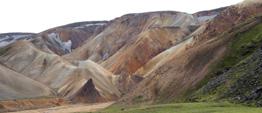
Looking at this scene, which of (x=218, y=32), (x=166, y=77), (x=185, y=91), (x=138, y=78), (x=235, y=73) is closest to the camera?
(x=235, y=73)

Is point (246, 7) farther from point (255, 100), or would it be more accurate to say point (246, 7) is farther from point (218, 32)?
point (255, 100)

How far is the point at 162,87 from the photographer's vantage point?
4006 inches

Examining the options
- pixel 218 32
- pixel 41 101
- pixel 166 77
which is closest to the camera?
pixel 166 77

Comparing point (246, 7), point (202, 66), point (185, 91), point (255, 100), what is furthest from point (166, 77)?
point (255, 100)

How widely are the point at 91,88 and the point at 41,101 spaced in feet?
55.3

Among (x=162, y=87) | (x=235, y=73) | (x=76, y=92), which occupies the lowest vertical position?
(x=76, y=92)

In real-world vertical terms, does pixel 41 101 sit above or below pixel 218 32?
below

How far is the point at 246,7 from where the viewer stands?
121312 millimetres

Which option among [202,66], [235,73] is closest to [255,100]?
[235,73]

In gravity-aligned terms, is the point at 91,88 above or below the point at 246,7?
below

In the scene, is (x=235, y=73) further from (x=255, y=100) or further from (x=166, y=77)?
(x=166, y=77)

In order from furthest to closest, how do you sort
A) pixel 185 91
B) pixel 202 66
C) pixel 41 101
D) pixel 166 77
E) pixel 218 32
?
pixel 41 101 < pixel 218 32 < pixel 166 77 < pixel 202 66 < pixel 185 91

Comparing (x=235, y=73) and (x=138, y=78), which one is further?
(x=138, y=78)

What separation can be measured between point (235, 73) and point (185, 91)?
15384mm
